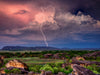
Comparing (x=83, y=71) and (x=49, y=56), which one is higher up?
(x=83, y=71)

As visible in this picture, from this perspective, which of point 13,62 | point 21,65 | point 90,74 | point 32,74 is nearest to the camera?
point 90,74

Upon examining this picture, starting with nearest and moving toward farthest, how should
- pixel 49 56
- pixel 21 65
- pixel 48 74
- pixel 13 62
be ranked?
pixel 48 74, pixel 21 65, pixel 13 62, pixel 49 56

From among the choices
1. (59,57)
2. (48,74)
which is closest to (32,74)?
(48,74)

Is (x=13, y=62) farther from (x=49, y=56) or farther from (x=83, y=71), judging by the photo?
(x=49, y=56)

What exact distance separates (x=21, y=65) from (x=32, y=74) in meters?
11.7

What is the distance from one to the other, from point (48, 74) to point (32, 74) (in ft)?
7.67

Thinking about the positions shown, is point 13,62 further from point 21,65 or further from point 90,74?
point 90,74

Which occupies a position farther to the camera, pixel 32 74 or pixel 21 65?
pixel 21 65

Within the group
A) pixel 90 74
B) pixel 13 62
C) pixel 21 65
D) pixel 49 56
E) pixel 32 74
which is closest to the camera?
pixel 90 74

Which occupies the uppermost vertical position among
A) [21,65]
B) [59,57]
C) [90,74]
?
[90,74]

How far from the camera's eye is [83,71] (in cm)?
824

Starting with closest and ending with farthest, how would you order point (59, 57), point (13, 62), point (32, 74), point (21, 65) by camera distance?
point (32, 74) → point (21, 65) → point (13, 62) → point (59, 57)

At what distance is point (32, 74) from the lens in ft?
39.0

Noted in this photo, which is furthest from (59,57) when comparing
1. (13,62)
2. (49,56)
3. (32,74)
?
(32,74)
